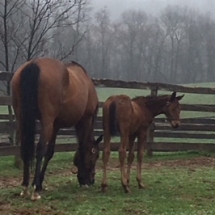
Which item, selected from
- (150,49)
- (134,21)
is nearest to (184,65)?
(150,49)

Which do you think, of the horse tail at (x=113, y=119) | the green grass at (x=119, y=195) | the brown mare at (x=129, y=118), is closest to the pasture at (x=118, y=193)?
the green grass at (x=119, y=195)

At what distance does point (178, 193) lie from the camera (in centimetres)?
612

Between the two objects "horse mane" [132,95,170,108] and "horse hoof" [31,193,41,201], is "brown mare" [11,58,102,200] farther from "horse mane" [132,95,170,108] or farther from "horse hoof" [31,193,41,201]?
"horse mane" [132,95,170,108]

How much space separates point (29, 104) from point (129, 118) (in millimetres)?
1492

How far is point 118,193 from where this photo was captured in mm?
5984

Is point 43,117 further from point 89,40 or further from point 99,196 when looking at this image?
point 89,40

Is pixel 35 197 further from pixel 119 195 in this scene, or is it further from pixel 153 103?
pixel 153 103

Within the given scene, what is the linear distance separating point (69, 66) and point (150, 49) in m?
54.8

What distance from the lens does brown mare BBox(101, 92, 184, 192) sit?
6.09m

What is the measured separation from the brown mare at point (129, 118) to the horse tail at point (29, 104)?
1.16 meters

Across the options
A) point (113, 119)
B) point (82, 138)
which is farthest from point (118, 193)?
point (82, 138)

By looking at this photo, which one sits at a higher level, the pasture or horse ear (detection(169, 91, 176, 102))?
horse ear (detection(169, 91, 176, 102))

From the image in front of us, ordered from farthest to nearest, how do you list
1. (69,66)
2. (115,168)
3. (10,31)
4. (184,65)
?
(184,65)
(10,31)
(115,168)
(69,66)

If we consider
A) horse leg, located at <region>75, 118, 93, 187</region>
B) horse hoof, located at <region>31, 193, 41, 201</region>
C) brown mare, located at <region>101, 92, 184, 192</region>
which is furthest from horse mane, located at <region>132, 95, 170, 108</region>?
horse hoof, located at <region>31, 193, 41, 201</region>
